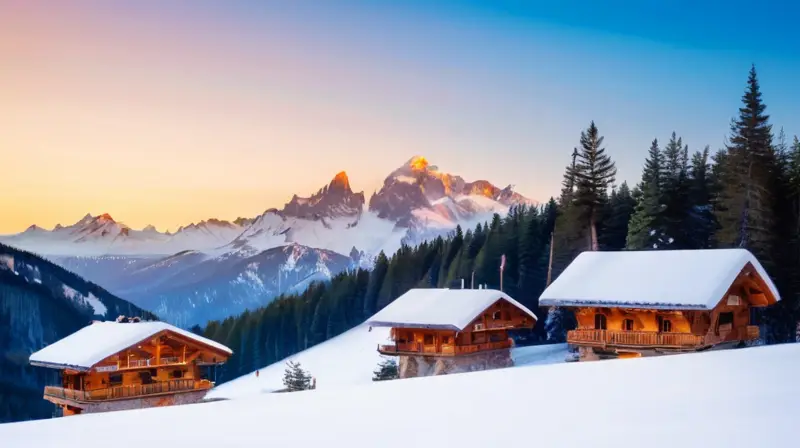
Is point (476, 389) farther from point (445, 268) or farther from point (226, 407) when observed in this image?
point (445, 268)

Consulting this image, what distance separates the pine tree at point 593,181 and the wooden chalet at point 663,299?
21355 mm

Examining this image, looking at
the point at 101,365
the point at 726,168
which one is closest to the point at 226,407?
the point at 101,365

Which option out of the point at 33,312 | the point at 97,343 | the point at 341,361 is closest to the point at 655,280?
the point at 97,343

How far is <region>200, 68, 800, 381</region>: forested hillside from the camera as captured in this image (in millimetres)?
48969

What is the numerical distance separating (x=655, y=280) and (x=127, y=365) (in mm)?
28401

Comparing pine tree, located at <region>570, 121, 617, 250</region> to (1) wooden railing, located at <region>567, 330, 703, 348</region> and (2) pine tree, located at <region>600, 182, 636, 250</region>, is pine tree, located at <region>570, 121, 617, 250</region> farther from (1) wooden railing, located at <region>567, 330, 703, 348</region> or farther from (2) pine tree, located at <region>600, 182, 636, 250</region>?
(1) wooden railing, located at <region>567, 330, 703, 348</region>

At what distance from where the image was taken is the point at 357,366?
71688 mm

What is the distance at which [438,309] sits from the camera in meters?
47.6

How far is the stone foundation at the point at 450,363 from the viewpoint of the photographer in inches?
1893

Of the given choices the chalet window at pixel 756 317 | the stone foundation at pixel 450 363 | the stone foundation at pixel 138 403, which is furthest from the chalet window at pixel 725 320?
the stone foundation at pixel 138 403

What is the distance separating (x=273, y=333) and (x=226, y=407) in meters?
88.2

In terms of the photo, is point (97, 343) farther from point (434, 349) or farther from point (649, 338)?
point (649, 338)

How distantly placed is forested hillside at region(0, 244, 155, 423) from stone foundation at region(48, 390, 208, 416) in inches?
2617

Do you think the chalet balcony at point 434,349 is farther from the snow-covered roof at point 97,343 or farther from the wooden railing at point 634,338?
the snow-covered roof at point 97,343
